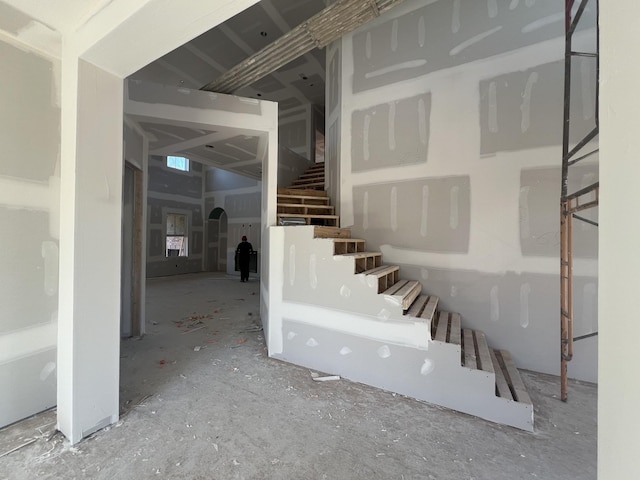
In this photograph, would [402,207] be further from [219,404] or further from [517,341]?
[219,404]

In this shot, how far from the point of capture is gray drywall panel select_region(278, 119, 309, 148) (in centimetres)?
838

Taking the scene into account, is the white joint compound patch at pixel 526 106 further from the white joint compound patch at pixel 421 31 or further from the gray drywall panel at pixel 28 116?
the gray drywall panel at pixel 28 116

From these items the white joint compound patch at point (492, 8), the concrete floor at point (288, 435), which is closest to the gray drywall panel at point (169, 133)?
the concrete floor at point (288, 435)

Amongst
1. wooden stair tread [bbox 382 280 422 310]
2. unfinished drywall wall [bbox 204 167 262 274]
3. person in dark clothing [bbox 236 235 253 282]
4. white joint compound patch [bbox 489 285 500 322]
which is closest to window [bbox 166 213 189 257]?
unfinished drywall wall [bbox 204 167 262 274]

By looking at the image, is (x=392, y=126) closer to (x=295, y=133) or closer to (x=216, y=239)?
(x=295, y=133)

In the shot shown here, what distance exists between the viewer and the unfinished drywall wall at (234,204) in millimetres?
9922

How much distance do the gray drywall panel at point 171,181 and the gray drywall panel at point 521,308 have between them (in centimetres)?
944

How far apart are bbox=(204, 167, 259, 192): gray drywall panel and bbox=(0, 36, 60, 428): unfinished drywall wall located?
8.02 m

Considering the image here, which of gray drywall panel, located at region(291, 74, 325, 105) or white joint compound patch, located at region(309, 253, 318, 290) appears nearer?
white joint compound patch, located at region(309, 253, 318, 290)

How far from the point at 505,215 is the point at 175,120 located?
12.8 ft

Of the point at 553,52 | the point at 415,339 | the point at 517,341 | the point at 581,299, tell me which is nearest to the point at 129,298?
the point at 415,339

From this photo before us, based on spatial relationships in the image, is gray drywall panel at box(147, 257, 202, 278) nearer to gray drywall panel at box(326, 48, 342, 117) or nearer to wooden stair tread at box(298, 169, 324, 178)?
wooden stair tread at box(298, 169, 324, 178)

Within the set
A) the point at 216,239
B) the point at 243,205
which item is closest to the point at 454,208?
the point at 243,205

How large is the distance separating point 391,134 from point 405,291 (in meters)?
2.11
